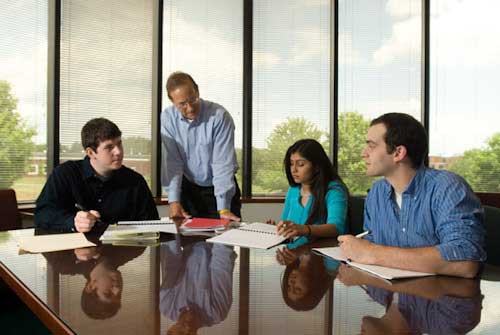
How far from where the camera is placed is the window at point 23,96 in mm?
3389

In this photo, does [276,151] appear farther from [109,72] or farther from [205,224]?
[205,224]

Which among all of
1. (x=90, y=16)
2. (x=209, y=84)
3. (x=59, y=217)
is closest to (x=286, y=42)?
(x=209, y=84)

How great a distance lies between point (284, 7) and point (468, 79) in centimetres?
209

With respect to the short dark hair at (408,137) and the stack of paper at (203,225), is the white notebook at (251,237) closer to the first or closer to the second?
the stack of paper at (203,225)

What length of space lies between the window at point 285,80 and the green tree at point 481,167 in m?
1.53

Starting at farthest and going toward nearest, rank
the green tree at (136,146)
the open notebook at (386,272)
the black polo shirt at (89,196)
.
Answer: the green tree at (136,146) → the black polo shirt at (89,196) → the open notebook at (386,272)

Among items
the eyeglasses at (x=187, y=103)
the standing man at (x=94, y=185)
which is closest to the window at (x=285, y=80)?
the eyeglasses at (x=187, y=103)

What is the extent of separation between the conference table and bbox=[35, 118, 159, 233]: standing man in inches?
28.3

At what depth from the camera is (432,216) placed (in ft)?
4.76

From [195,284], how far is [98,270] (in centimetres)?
34

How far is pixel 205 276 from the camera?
120cm

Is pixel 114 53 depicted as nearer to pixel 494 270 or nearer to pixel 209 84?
pixel 209 84

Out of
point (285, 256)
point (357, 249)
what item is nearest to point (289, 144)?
point (285, 256)

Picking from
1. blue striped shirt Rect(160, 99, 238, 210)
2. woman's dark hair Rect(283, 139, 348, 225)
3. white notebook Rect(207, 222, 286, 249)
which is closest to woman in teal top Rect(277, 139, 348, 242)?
woman's dark hair Rect(283, 139, 348, 225)
